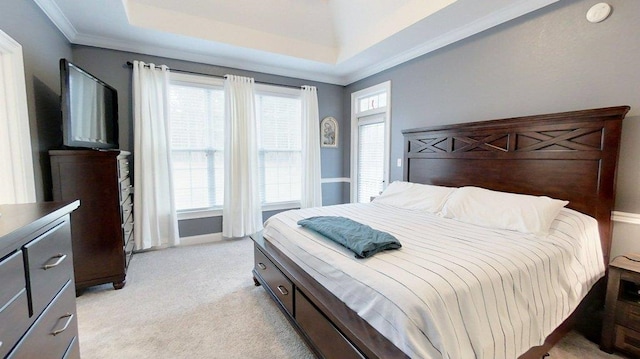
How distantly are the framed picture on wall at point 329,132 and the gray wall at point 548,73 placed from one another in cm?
164

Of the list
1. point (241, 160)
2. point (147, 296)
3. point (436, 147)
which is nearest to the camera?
point (147, 296)

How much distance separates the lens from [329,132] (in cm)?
474

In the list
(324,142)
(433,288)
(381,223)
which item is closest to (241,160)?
(324,142)

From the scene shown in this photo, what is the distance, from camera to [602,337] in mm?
1771

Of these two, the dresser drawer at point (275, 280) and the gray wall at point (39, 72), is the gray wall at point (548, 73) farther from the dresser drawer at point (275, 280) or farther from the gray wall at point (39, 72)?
the gray wall at point (39, 72)

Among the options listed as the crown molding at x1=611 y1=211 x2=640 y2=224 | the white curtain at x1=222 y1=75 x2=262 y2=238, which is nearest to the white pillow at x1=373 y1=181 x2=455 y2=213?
the crown molding at x1=611 y1=211 x2=640 y2=224

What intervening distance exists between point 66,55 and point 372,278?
3803mm

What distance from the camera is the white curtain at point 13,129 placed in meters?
1.92

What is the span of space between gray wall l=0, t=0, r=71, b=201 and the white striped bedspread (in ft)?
7.39

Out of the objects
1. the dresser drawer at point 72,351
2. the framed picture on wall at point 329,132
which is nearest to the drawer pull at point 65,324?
the dresser drawer at point 72,351

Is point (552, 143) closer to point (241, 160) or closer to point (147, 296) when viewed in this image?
point (241, 160)

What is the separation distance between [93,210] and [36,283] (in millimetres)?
1745

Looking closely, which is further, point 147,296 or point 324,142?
point 324,142

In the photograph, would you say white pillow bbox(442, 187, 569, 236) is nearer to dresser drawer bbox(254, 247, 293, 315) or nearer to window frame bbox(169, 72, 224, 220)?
dresser drawer bbox(254, 247, 293, 315)
